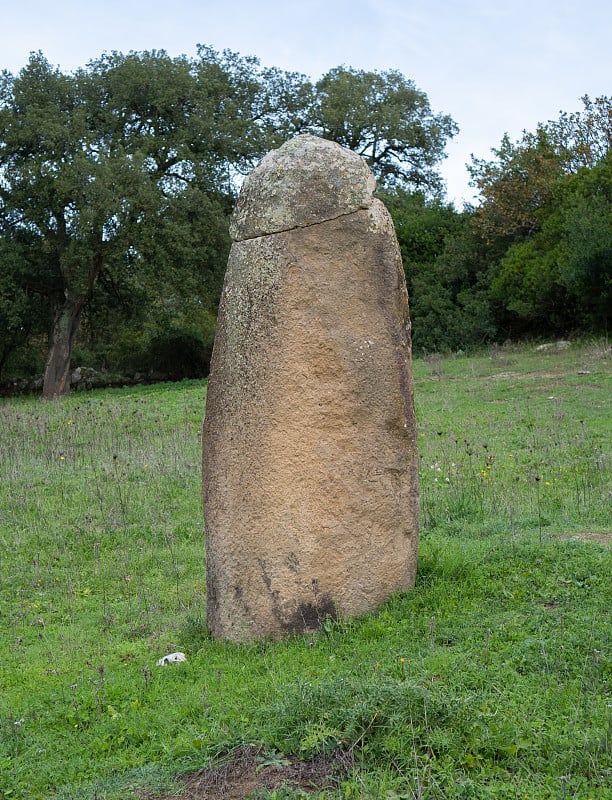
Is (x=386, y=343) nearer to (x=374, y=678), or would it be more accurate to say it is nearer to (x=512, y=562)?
(x=512, y=562)

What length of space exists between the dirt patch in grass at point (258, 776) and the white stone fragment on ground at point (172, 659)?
61.7 inches

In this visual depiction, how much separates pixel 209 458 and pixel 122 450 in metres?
7.58

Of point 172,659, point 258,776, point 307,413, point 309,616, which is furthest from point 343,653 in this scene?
point 307,413

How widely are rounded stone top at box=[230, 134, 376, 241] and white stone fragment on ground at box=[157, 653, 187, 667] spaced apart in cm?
278

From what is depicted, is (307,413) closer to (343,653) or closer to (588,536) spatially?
(343,653)

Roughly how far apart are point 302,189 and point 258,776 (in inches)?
144

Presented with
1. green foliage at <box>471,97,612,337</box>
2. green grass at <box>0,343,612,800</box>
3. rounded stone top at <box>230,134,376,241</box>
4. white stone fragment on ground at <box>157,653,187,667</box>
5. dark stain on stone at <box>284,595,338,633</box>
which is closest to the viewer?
green grass at <box>0,343,612,800</box>

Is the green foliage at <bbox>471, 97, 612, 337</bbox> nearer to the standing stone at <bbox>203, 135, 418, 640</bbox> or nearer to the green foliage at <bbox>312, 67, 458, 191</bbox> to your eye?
the green foliage at <bbox>312, 67, 458, 191</bbox>

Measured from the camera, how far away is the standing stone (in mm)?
5656

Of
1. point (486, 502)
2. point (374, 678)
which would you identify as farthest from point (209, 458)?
point (486, 502)

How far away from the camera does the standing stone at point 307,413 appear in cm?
566

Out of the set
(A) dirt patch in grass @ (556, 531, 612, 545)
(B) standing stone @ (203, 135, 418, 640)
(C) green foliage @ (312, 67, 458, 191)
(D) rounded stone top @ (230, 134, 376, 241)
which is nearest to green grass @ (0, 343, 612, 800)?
(A) dirt patch in grass @ (556, 531, 612, 545)

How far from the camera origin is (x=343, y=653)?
16.8ft

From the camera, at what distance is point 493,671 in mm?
4480
